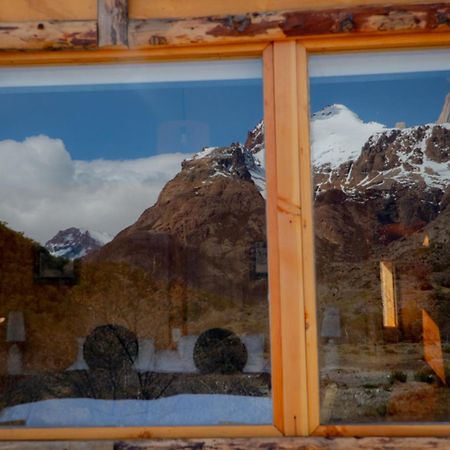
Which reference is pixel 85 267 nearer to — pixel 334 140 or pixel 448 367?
pixel 334 140

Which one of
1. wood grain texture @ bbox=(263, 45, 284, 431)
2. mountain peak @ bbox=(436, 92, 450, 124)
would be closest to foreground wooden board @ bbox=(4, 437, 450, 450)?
wood grain texture @ bbox=(263, 45, 284, 431)

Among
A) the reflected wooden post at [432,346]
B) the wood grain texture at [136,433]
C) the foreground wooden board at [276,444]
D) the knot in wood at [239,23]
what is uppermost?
the knot in wood at [239,23]

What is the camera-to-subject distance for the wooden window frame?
2.47m

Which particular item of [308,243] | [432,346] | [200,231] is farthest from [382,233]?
[308,243]

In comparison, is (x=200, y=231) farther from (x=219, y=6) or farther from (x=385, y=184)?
(x=219, y=6)

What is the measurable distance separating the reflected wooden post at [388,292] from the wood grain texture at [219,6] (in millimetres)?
2265

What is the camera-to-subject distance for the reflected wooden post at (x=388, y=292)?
14.2ft

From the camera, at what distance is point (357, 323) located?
3709mm

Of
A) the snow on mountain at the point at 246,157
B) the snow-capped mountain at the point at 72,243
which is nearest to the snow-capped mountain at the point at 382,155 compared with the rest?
the snow on mountain at the point at 246,157

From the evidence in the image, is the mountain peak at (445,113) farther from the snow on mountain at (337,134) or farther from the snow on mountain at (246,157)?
the snow on mountain at (246,157)

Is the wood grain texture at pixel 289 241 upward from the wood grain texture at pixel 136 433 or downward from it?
upward

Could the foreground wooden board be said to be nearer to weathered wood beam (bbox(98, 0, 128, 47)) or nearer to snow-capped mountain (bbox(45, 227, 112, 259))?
weathered wood beam (bbox(98, 0, 128, 47))

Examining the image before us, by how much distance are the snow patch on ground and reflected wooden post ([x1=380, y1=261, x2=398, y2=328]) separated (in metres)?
1.84

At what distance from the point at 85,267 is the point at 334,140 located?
1.87 meters
